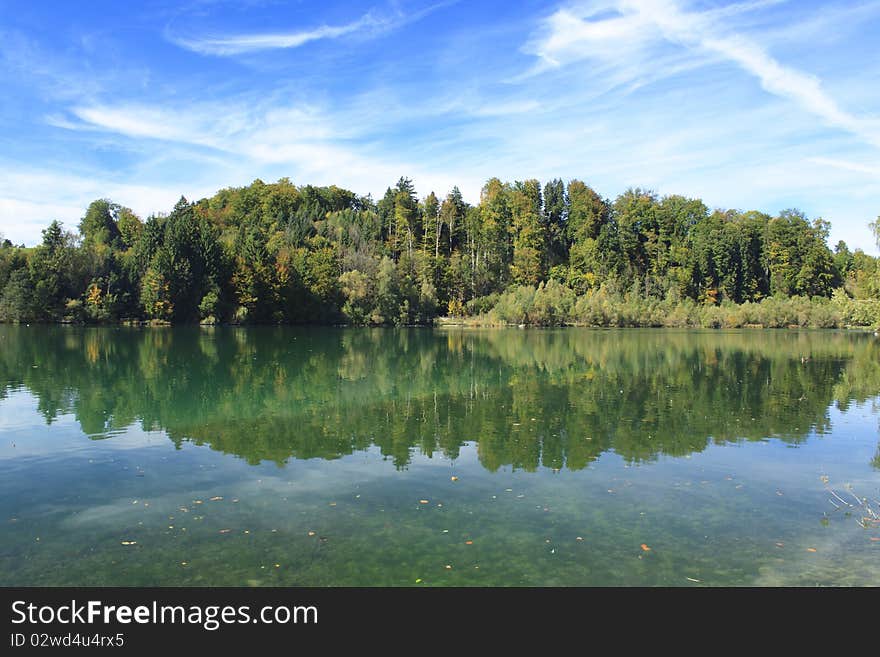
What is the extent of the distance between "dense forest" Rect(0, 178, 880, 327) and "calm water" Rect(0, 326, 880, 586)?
5811 cm

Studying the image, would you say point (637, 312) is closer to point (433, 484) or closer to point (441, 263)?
point (441, 263)

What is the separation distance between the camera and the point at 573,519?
8.91 m

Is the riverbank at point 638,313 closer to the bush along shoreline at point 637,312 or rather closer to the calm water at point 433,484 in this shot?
the bush along shoreline at point 637,312

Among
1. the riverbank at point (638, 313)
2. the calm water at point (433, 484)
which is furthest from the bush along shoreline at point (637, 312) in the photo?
the calm water at point (433, 484)

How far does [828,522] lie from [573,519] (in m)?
3.68

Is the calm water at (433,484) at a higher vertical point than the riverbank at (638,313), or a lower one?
lower

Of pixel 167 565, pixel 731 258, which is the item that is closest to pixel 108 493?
pixel 167 565

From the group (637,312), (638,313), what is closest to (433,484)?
(637,312)

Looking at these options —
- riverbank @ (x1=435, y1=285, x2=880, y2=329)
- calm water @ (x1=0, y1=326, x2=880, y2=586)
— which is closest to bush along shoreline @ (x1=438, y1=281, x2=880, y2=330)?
riverbank @ (x1=435, y1=285, x2=880, y2=329)

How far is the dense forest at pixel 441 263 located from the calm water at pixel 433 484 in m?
58.1

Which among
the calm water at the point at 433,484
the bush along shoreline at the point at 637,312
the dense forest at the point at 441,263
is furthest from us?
the bush along shoreline at the point at 637,312

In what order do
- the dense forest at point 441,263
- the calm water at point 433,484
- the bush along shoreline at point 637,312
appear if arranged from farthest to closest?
the bush along shoreline at point 637,312 → the dense forest at point 441,263 → the calm water at point 433,484

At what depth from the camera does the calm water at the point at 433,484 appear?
7.26 m
